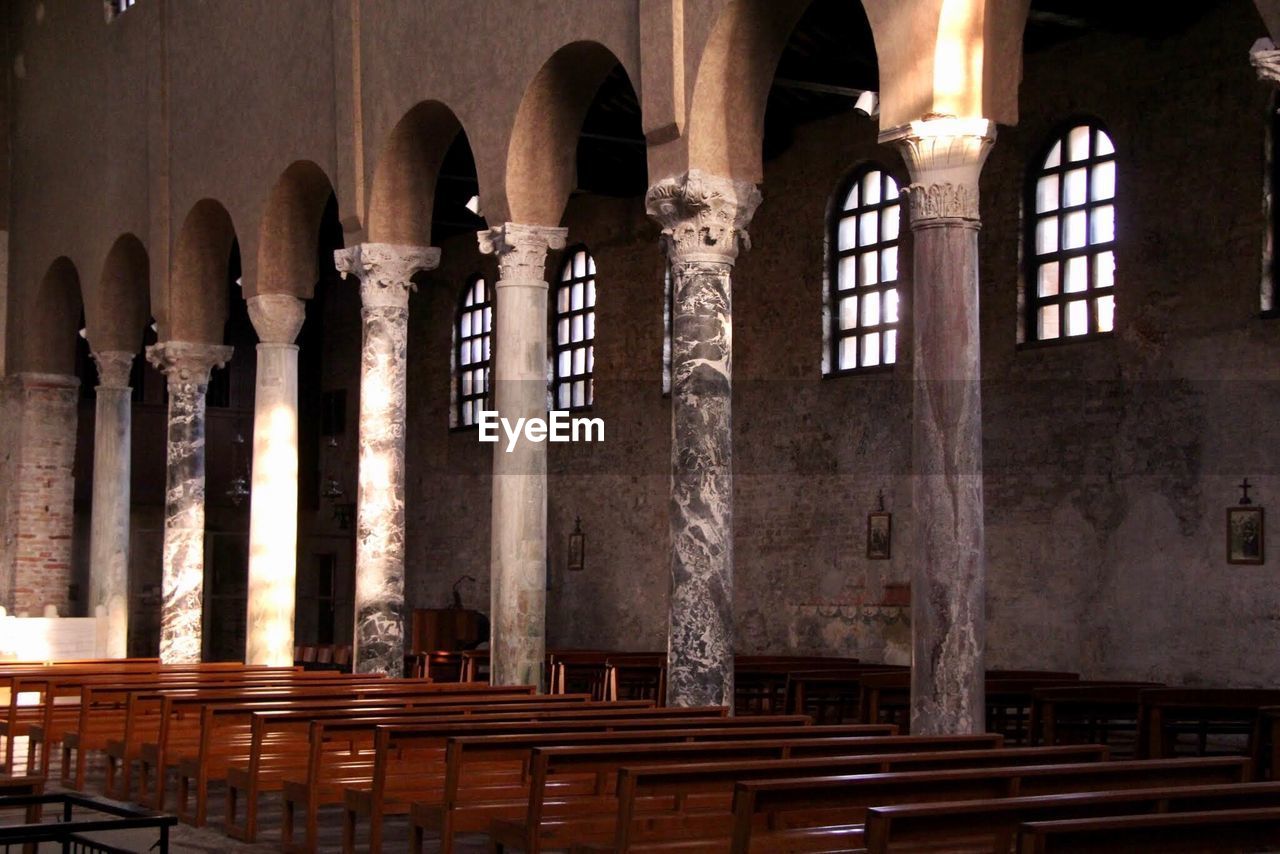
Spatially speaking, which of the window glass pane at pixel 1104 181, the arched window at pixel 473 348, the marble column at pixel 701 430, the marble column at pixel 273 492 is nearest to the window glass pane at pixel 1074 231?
the window glass pane at pixel 1104 181

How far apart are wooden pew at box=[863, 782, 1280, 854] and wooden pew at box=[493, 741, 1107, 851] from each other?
1.54 feet

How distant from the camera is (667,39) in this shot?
11.5 meters

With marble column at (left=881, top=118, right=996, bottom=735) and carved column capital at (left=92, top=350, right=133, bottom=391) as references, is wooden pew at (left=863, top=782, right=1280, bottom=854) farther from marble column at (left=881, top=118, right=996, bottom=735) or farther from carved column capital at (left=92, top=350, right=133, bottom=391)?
carved column capital at (left=92, top=350, right=133, bottom=391)

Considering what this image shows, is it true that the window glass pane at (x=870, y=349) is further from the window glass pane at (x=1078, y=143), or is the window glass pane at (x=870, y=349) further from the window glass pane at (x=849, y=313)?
the window glass pane at (x=1078, y=143)

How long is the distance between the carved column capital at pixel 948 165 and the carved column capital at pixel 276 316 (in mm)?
9073

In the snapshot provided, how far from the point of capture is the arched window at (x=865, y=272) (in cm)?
1731

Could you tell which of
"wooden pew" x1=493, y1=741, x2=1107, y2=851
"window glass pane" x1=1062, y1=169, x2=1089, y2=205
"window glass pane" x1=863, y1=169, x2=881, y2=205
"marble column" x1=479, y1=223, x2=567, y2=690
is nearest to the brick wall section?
"marble column" x1=479, y1=223, x2=567, y2=690

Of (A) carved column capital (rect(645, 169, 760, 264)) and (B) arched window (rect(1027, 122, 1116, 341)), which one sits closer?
(A) carved column capital (rect(645, 169, 760, 264))

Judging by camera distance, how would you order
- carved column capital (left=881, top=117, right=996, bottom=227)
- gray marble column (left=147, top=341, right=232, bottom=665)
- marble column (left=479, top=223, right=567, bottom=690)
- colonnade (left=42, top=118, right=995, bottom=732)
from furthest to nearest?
gray marble column (left=147, top=341, right=232, bottom=665) < marble column (left=479, top=223, right=567, bottom=690) < carved column capital (left=881, top=117, right=996, bottom=227) < colonnade (left=42, top=118, right=995, bottom=732)

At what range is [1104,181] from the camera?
49.7 ft

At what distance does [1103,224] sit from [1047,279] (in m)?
0.86

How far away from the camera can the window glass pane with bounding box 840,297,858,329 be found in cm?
1778

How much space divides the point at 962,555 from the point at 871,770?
2802 mm

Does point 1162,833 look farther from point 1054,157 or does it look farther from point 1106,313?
point 1054,157
